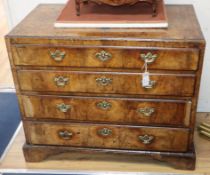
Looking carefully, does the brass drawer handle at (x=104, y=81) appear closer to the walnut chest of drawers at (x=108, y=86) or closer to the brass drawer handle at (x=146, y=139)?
the walnut chest of drawers at (x=108, y=86)

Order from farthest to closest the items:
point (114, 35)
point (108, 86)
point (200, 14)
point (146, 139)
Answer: point (200, 14) → point (146, 139) → point (108, 86) → point (114, 35)

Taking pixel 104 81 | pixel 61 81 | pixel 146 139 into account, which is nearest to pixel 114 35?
pixel 104 81

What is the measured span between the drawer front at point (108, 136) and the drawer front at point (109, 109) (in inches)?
1.6

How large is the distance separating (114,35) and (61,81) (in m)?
0.31

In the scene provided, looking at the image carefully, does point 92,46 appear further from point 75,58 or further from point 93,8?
point 93,8

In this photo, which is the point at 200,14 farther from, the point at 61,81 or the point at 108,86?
the point at 61,81

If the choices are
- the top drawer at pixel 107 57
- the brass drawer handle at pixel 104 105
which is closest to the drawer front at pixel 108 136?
the brass drawer handle at pixel 104 105

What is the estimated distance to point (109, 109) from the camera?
153 cm

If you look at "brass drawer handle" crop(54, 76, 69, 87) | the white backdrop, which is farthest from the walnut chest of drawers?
the white backdrop

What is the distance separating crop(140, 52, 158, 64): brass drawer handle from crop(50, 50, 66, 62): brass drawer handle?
316 mm

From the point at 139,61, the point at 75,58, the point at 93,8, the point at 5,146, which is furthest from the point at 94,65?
the point at 5,146

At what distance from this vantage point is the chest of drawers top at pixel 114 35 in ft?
4.38

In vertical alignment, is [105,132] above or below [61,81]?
below

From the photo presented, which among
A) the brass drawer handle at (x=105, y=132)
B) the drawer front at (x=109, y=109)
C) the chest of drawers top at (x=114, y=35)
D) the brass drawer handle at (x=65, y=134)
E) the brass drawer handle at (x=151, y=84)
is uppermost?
the chest of drawers top at (x=114, y=35)
